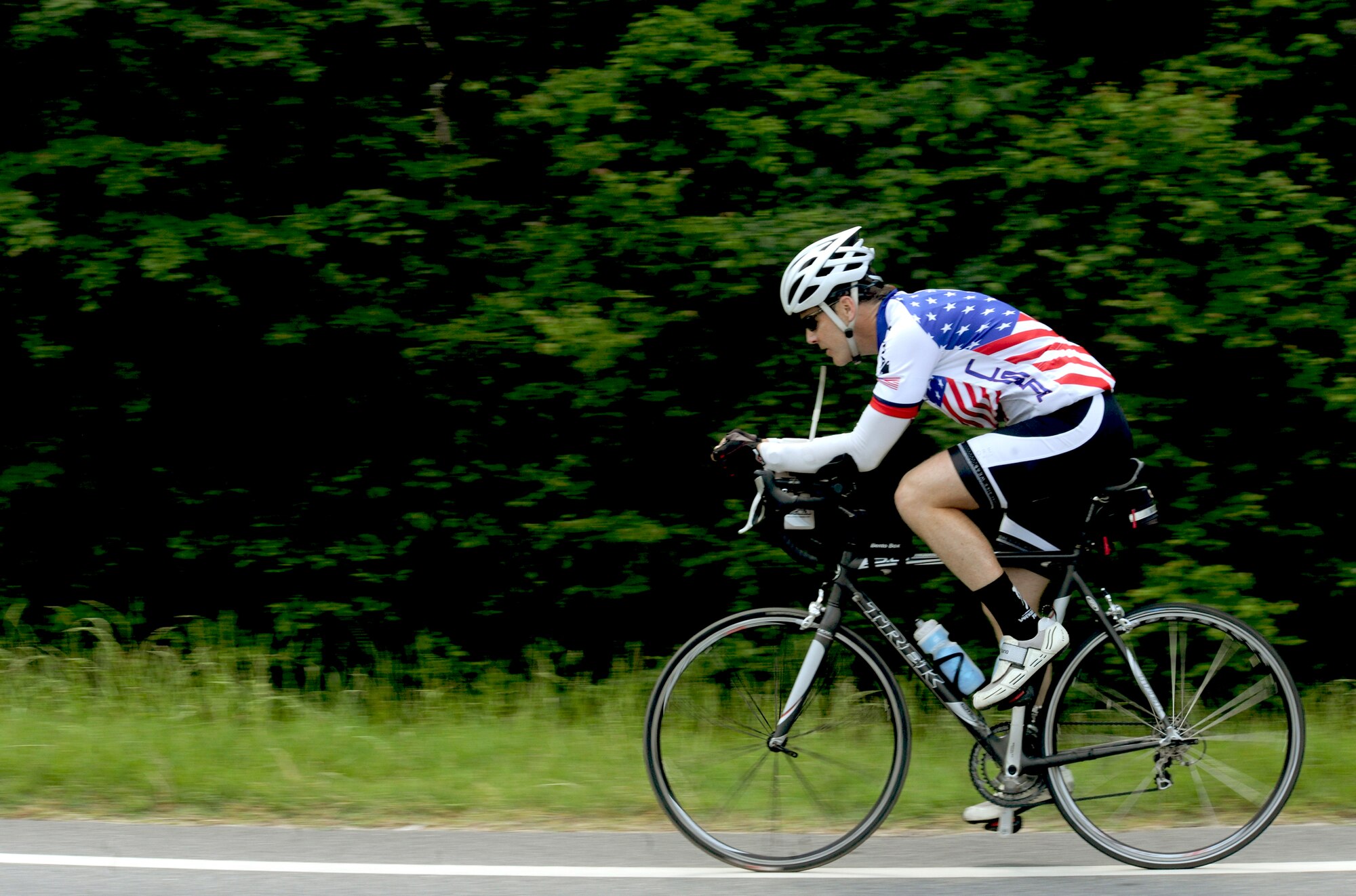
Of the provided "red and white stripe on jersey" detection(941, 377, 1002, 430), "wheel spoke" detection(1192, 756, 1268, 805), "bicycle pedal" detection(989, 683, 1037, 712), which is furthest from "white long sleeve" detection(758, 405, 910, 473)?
"wheel spoke" detection(1192, 756, 1268, 805)

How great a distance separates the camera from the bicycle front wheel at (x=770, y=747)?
14.5ft

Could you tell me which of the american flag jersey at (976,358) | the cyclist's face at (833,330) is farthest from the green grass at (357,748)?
the cyclist's face at (833,330)

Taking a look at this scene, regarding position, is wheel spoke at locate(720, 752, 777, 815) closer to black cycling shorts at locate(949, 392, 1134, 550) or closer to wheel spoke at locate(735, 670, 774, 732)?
wheel spoke at locate(735, 670, 774, 732)

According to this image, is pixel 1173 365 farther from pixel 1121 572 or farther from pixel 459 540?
pixel 459 540

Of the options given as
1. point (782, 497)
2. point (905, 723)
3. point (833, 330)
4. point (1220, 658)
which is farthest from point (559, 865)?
point (1220, 658)

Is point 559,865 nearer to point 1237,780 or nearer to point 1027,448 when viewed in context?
point 1027,448

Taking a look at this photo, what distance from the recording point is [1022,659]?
14.1 ft

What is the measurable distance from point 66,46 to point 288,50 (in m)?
1.18

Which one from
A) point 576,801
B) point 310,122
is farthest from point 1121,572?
point 310,122

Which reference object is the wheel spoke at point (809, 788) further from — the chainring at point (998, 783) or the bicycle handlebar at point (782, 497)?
the bicycle handlebar at point (782, 497)

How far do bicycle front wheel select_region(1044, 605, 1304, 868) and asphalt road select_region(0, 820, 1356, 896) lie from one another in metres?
0.14

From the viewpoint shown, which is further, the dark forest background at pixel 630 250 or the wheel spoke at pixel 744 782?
the dark forest background at pixel 630 250

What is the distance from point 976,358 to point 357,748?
9.91 ft

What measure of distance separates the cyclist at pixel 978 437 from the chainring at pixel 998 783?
24 cm
